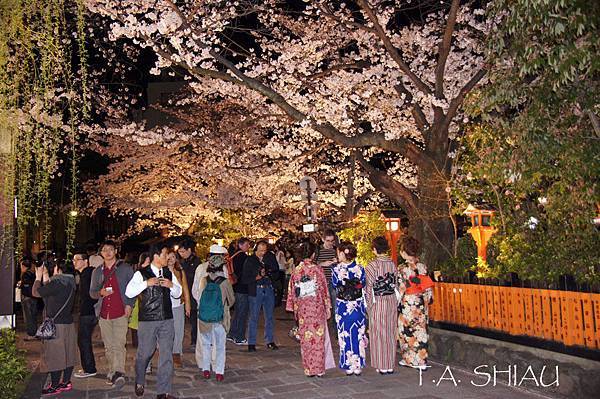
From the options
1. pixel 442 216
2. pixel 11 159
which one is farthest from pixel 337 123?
pixel 11 159

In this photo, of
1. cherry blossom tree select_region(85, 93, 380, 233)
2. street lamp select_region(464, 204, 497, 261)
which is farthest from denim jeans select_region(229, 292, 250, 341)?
cherry blossom tree select_region(85, 93, 380, 233)

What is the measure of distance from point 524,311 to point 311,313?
2778 mm

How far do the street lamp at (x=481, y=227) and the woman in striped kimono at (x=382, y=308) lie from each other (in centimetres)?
246

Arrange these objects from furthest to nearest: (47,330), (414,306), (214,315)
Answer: (414,306)
(214,315)
(47,330)

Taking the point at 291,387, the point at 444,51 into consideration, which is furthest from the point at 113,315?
the point at 444,51

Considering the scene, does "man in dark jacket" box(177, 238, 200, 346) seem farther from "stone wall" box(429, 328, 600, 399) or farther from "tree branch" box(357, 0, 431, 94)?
"tree branch" box(357, 0, 431, 94)

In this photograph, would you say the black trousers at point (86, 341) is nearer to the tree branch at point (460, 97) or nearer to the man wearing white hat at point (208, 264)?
the man wearing white hat at point (208, 264)

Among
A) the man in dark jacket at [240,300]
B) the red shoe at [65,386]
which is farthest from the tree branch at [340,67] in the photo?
the red shoe at [65,386]

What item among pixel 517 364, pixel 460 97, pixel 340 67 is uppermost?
pixel 340 67

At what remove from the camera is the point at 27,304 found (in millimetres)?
13453

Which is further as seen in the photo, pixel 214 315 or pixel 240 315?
pixel 240 315

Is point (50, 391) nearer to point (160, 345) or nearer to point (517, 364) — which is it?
point (160, 345)

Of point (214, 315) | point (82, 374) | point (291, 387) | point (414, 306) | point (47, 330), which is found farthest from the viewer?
point (82, 374)

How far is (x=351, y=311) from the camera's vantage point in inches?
316
